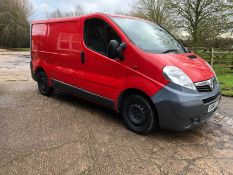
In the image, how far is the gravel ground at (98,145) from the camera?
3494 mm

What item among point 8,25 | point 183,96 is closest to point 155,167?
point 183,96

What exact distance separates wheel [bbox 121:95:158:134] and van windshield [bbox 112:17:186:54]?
2.78ft

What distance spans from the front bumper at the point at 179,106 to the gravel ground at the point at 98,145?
0.37 metres

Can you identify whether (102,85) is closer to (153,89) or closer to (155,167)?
(153,89)

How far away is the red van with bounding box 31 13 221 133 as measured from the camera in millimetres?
4125

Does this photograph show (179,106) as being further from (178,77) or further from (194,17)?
(194,17)

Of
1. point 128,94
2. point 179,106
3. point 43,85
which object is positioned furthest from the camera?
point 43,85

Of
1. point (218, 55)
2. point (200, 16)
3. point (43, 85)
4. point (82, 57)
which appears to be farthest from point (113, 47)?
point (200, 16)

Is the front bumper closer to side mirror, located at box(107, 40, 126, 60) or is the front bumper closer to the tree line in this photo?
side mirror, located at box(107, 40, 126, 60)

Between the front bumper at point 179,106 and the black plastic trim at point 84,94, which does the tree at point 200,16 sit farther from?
the front bumper at point 179,106

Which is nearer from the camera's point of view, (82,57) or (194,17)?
(82,57)

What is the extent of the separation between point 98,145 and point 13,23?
3744cm

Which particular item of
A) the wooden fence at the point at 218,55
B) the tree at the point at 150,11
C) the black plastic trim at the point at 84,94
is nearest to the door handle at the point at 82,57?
the black plastic trim at the point at 84,94

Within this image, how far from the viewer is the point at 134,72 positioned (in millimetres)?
4473
